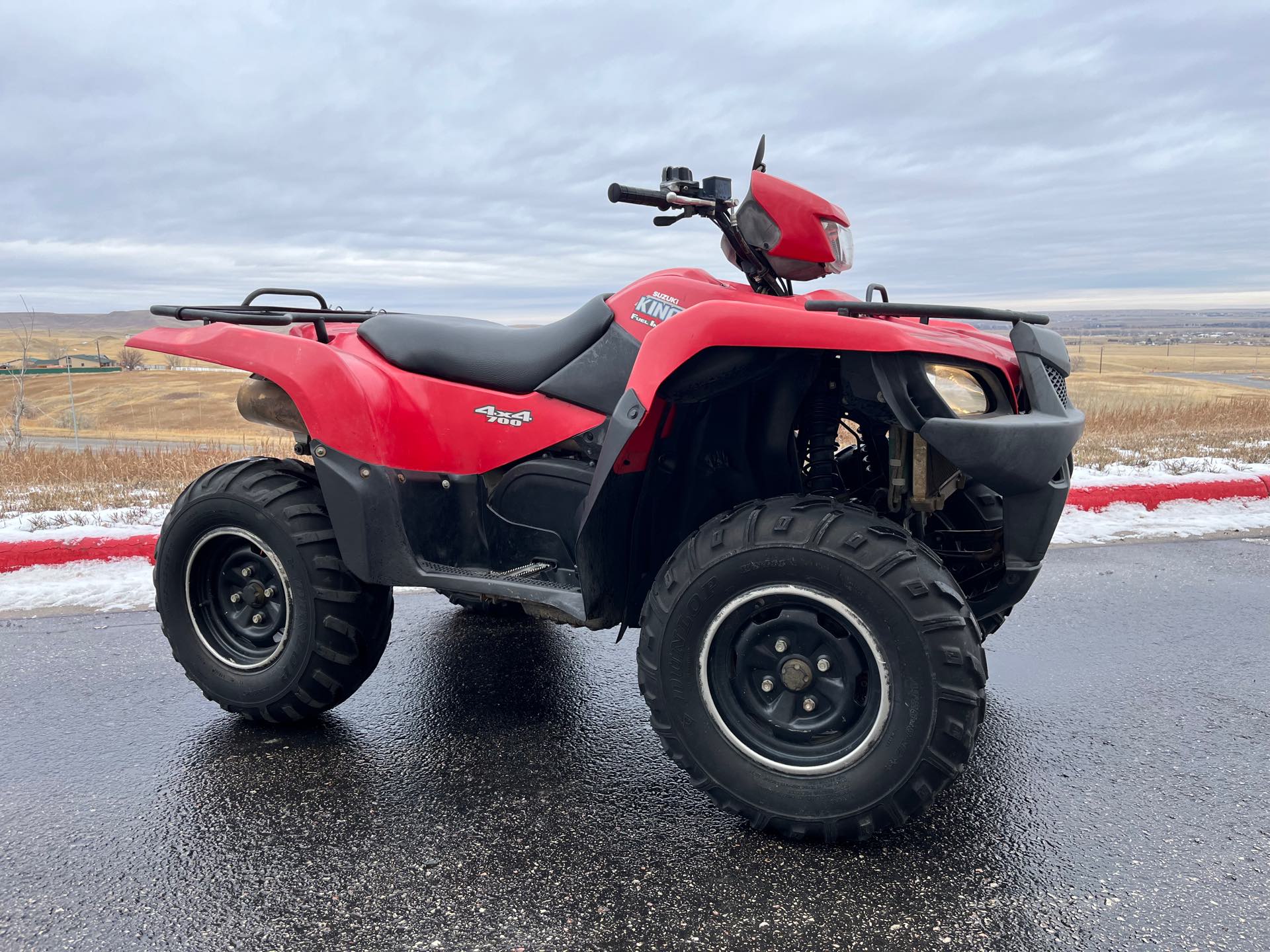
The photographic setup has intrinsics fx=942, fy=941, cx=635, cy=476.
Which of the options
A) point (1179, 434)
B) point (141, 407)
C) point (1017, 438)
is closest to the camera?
point (1017, 438)

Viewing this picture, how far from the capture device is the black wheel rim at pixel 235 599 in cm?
350

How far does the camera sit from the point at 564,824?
2.72 meters

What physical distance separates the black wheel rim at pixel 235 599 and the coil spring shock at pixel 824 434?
1967mm

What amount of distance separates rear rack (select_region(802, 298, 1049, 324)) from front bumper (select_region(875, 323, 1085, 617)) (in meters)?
0.09

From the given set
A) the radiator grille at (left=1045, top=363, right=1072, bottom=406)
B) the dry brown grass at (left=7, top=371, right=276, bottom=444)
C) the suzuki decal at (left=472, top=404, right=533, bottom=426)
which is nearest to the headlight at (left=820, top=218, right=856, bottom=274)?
the radiator grille at (left=1045, top=363, right=1072, bottom=406)

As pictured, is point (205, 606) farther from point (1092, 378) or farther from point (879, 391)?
point (1092, 378)

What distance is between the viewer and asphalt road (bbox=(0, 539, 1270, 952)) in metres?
2.26


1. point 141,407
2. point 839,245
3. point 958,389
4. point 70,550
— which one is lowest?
point 141,407

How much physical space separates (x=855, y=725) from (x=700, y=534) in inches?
26.6

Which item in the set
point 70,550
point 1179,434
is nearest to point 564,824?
point 70,550

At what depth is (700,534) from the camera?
8.85 ft

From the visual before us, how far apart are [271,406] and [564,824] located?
6.27 feet

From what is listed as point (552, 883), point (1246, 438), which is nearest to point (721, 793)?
point (552, 883)

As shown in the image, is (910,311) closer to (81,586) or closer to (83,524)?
(81,586)
